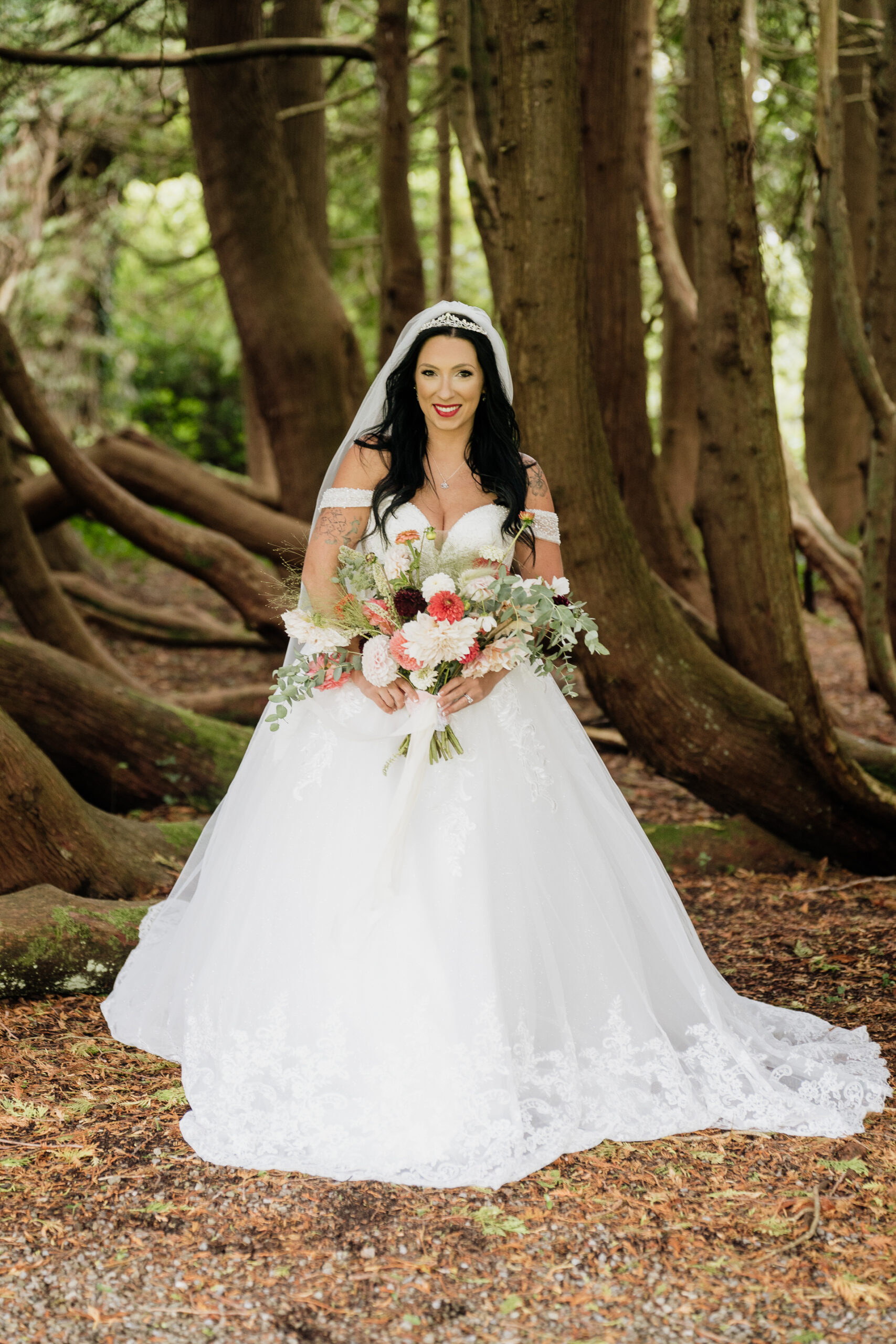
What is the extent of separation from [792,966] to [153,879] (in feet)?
8.25

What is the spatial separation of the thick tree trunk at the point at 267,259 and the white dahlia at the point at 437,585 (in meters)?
4.81

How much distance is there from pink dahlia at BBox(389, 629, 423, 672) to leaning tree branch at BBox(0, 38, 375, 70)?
4.15 metres

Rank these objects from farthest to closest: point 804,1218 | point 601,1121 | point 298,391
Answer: point 298,391 → point 601,1121 → point 804,1218

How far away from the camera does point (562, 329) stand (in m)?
4.61

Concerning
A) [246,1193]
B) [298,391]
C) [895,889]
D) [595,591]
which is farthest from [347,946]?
[298,391]

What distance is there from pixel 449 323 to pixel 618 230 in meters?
3.60

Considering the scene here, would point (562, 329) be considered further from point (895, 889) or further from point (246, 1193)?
point (246, 1193)

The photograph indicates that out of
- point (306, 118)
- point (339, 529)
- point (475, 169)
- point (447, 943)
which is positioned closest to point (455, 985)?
point (447, 943)

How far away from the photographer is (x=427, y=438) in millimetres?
3820

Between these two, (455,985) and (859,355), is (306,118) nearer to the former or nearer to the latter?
(859,355)

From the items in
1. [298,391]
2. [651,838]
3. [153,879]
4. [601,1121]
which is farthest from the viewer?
[298,391]

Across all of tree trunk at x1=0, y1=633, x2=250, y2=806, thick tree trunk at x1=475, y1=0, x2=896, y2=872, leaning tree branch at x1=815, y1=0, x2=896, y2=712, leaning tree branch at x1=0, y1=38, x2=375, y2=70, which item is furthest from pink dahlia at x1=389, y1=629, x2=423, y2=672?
leaning tree branch at x1=0, y1=38, x2=375, y2=70

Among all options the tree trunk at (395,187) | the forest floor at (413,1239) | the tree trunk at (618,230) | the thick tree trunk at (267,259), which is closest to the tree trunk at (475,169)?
the tree trunk at (618,230)

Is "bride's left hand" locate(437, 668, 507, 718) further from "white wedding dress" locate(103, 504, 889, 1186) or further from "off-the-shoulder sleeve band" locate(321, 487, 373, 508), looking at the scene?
"off-the-shoulder sleeve band" locate(321, 487, 373, 508)
